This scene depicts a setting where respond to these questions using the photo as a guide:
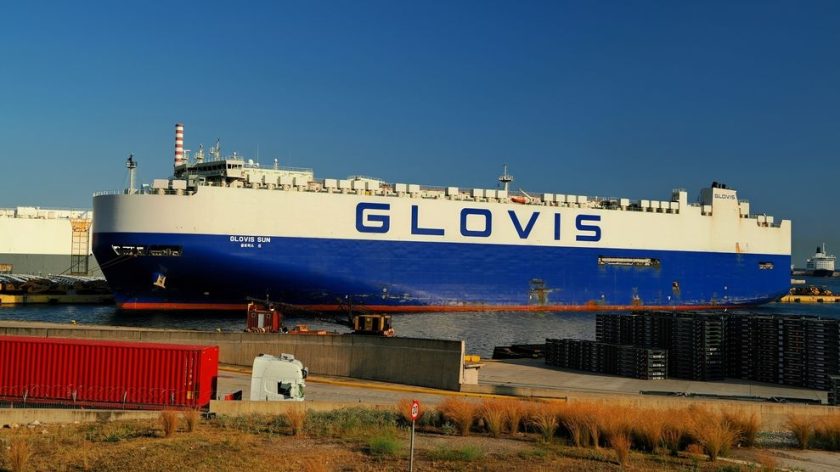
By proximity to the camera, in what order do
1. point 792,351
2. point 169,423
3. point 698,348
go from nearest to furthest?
point 169,423 < point 792,351 < point 698,348

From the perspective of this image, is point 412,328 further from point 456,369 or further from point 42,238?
point 42,238

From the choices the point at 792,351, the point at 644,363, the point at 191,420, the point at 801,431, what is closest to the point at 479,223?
the point at 644,363

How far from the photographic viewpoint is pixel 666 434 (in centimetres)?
1255

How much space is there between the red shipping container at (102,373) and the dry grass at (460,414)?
5.23m

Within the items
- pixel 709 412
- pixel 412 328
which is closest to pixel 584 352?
pixel 709 412

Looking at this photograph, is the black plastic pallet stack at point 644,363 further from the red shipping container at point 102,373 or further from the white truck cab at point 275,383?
the red shipping container at point 102,373

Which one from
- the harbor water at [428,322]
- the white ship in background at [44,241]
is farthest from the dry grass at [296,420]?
the white ship in background at [44,241]

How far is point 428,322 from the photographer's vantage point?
43.4 metres

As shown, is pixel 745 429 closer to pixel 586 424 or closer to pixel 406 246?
pixel 586 424

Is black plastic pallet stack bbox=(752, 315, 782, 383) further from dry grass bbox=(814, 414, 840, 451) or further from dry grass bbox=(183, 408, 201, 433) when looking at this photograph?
dry grass bbox=(183, 408, 201, 433)

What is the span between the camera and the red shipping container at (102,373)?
15281 mm

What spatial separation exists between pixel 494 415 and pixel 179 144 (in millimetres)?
47313

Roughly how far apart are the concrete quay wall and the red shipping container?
622 centimetres

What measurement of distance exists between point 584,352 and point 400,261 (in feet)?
77.7
